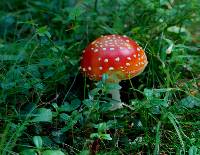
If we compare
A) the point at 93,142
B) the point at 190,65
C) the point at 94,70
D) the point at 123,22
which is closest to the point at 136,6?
the point at 123,22

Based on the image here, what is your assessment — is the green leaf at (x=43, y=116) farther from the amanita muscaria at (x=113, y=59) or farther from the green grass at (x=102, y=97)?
the amanita muscaria at (x=113, y=59)

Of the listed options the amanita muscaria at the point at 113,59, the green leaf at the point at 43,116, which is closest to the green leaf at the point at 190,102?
the amanita muscaria at the point at 113,59

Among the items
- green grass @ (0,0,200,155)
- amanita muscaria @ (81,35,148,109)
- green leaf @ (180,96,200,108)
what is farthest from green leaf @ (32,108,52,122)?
green leaf @ (180,96,200,108)

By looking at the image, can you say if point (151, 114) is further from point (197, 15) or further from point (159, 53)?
point (197, 15)

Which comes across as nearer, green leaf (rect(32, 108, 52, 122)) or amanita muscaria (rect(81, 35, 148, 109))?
green leaf (rect(32, 108, 52, 122))

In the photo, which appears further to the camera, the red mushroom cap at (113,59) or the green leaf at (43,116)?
the red mushroom cap at (113,59)

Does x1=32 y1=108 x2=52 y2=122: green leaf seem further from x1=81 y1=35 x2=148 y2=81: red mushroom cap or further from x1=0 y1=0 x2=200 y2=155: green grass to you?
x1=81 y1=35 x2=148 y2=81: red mushroom cap

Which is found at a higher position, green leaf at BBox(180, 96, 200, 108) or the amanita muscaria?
the amanita muscaria

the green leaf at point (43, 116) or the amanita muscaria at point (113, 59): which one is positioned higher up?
the amanita muscaria at point (113, 59)
